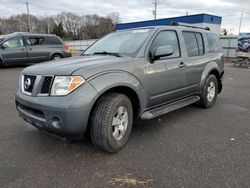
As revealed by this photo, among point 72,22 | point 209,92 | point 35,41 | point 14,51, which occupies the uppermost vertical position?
point 72,22

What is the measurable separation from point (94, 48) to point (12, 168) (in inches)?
97.7

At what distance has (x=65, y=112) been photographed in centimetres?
264

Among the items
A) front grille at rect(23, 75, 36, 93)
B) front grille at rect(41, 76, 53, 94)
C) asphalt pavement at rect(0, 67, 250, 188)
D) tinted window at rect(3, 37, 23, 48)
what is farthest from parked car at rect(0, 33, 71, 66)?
front grille at rect(41, 76, 53, 94)

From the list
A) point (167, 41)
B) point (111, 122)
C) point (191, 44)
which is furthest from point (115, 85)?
point (191, 44)

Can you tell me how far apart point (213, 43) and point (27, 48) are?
394 inches

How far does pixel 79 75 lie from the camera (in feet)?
9.09

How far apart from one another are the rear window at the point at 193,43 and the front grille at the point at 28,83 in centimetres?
291

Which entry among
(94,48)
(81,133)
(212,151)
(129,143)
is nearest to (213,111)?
(212,151)

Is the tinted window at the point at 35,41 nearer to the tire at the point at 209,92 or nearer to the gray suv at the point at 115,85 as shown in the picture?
the gray suv at the point at 115,85

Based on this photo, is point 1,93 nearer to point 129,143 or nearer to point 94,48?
point 94,48

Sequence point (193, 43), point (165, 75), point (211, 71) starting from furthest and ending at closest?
point (211, 71)
point (193, 43)
point (165, 75)

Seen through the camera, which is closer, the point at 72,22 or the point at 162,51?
the point at 162,51

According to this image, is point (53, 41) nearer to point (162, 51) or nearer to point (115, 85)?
point (162, 51)

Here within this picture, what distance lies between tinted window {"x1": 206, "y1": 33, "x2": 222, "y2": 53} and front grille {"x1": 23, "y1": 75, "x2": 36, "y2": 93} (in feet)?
12.9
